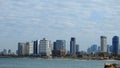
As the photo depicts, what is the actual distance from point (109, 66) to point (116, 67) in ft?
10.2

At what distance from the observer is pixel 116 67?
77.1 meters

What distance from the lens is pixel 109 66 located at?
74.5 metres
